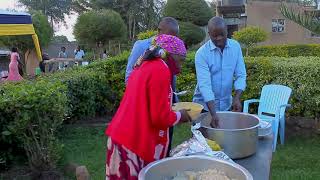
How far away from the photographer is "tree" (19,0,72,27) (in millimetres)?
45875

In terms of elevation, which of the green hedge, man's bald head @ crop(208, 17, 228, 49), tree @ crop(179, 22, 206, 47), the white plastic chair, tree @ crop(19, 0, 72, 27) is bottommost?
the green hedge

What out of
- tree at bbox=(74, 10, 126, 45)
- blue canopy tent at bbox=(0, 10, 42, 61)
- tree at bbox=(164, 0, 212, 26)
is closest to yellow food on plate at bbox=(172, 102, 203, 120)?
blue canopy tent at bbox=(0, 10, 42, 61)

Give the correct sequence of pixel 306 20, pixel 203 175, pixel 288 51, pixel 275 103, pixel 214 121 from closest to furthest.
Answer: pixel 203 175, pixel 214 121, pixel 306 20, pixel 275 103, pixel 288 51

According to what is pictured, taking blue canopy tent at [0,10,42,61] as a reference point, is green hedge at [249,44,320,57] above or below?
below

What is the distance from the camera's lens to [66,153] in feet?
17.4

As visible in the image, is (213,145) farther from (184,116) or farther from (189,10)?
(189,10)

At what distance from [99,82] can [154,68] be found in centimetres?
519

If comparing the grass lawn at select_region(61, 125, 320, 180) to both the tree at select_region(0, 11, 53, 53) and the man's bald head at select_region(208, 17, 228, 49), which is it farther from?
the tree at select_region(0, 11, 53, 53)

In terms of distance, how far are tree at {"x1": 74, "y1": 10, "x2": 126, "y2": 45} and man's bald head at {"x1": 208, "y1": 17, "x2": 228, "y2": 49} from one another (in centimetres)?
1567

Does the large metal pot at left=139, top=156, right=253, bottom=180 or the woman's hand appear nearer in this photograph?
the large metal pot at left=139, top=156, right=253, bottom=180

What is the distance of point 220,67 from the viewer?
10.5ft

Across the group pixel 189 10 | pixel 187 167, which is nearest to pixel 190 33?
pixel 189 10

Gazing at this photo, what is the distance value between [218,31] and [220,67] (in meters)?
0.31

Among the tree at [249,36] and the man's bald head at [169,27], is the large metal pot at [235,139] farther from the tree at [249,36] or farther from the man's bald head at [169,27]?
the tree at [249,36]
